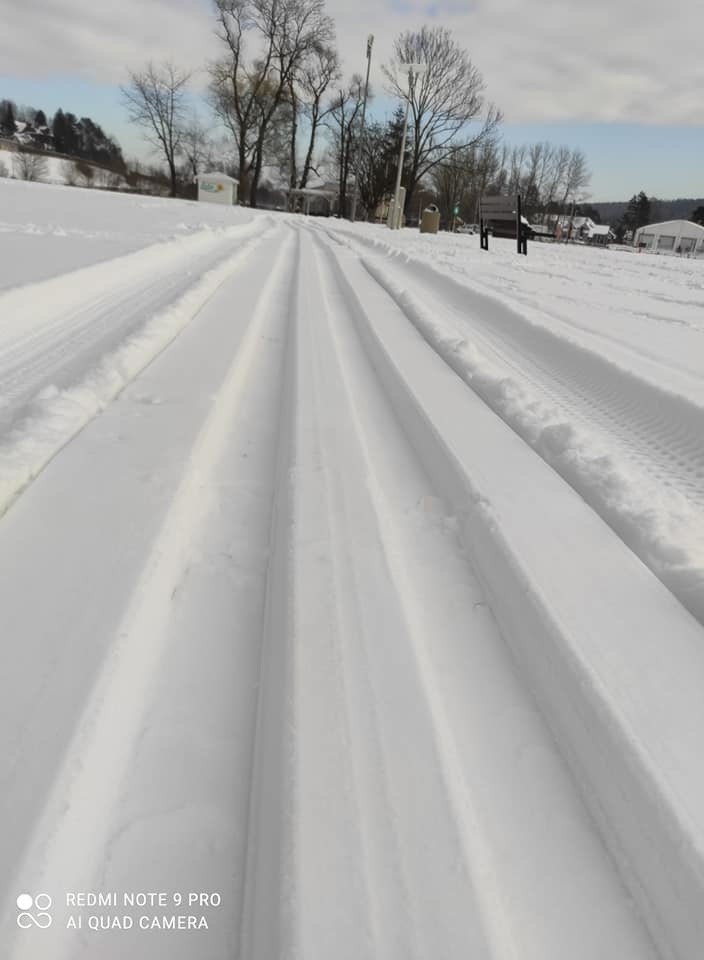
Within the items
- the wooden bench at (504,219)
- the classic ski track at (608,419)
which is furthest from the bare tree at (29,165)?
the classic ski track at (608,419)

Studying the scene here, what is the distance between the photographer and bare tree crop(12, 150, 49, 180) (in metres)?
44.4

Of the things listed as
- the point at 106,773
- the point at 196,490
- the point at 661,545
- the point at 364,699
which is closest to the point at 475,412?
the point at 661,545

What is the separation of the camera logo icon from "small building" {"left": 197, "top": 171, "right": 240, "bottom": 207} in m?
33.3

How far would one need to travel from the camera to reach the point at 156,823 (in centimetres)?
94

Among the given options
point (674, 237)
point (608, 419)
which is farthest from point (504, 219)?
point (674, 237)

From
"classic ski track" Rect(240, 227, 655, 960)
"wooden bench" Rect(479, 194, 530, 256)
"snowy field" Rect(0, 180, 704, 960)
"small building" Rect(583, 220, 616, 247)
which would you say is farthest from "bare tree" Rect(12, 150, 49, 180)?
"small building" Rect(583, 220, 616, 247)

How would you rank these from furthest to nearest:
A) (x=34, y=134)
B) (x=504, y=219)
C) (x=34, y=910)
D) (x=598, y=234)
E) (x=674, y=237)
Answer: (x=34, y=134) → (x=598, y=234) → (x=674, y=237) → (x=504, y=219) → (x=34, y=910)

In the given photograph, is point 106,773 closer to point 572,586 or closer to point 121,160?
point 572,586

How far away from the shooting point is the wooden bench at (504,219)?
11.0 metres

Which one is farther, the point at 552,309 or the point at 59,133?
the point at 59,133

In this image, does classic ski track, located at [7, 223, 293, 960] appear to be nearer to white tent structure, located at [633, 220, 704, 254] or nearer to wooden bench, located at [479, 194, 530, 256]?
wooden bench, located at [479, 194, 530, 256]

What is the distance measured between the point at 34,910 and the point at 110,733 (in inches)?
10.9

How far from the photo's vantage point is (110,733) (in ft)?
3.42

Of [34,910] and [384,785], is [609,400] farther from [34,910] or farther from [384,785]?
[34,910]
